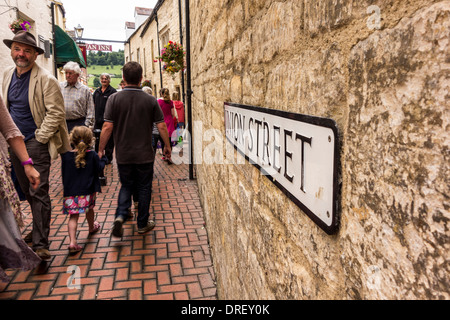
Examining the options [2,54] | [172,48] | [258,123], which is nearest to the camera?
[258,123]

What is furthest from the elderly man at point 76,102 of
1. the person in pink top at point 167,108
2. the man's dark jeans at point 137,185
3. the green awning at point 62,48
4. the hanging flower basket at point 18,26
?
the green awning at point 62,48

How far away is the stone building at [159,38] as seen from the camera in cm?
1093

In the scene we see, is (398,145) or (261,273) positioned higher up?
(398,145)

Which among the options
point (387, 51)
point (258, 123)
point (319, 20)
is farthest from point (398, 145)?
point (258, 123)

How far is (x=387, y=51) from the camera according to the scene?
20.7 inches

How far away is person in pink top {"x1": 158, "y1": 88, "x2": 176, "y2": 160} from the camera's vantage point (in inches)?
266

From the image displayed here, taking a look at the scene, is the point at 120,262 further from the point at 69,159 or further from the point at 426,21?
the point at 426,21

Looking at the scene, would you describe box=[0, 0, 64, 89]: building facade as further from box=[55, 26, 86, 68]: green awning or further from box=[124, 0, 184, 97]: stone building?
box=[124, 0, 184, 97]: stone building

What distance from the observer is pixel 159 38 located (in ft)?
46.1

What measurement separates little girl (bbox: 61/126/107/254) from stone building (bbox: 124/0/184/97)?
6.12 m

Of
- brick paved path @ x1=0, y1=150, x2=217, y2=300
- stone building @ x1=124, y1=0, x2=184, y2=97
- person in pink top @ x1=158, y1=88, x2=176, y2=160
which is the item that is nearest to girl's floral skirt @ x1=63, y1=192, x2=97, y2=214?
brick paved path @ x1=0, y1=150, x2=217, y2=300

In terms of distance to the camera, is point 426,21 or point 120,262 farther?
point 120,262

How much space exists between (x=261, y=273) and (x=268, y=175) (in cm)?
44

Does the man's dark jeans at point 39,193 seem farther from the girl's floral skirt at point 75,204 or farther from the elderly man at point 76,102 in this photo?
the elderly man at point 76,102
